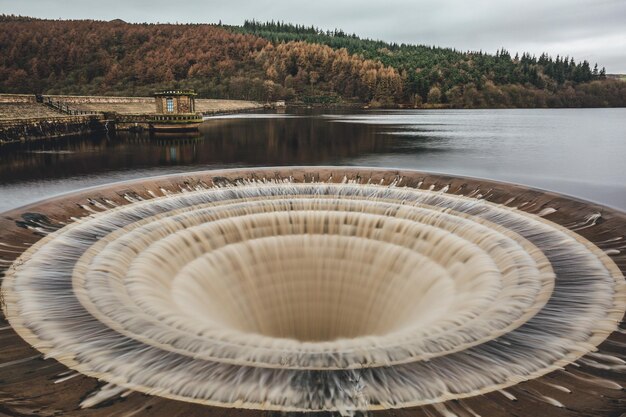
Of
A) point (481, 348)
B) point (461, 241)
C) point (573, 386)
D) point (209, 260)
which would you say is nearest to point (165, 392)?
point (481, 348)

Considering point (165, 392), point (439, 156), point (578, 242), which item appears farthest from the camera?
point (439, 156)

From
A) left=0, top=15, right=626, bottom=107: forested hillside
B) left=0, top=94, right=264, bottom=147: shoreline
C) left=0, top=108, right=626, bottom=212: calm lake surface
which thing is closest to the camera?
left=0, top=108, right=626, bottom=212: calm lake surface

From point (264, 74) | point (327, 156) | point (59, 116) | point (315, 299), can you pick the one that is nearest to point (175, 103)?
point (59, 116)

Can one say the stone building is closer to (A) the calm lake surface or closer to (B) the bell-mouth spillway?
(A) the calm lake surface

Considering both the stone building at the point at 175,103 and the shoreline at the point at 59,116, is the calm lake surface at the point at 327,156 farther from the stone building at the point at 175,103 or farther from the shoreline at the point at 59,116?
the stone building at the point at 175,103

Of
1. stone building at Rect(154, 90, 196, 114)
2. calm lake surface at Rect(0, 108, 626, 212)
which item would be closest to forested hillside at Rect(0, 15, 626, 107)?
stone building at Rect(154, 90, 196, 114)

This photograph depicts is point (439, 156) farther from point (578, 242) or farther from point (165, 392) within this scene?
point (165, 392)

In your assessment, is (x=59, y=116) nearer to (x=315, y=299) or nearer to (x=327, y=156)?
(x=327, y=156)
